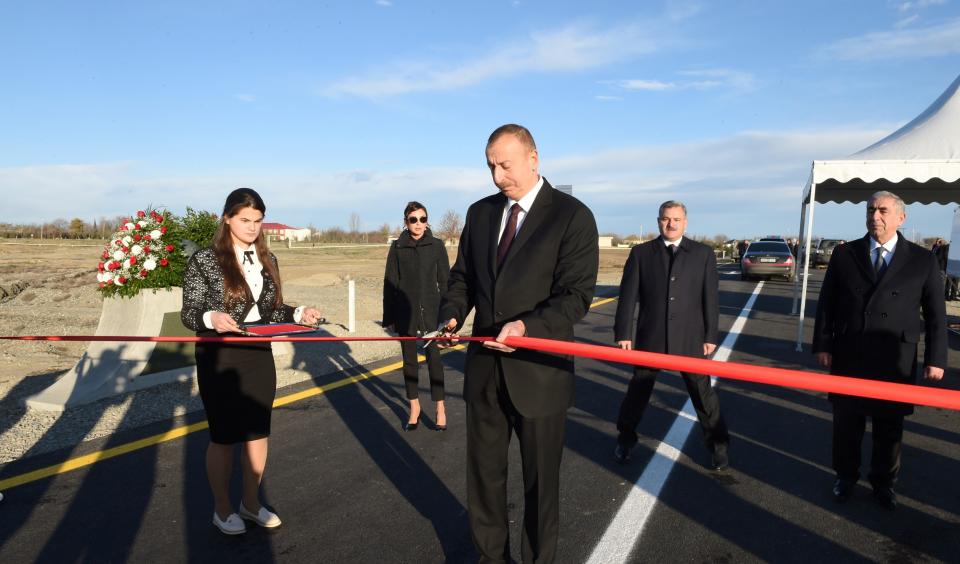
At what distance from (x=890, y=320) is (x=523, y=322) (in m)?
2.54

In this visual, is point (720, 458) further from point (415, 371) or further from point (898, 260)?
point (415, 371)

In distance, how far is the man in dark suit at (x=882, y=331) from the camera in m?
3.84

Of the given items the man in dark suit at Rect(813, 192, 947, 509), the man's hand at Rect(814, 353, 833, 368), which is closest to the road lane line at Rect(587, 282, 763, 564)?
the man in dark suit at Rect(813, 192, 947, 509)

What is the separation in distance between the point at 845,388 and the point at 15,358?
9373 millimetres

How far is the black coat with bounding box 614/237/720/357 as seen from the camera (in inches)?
184

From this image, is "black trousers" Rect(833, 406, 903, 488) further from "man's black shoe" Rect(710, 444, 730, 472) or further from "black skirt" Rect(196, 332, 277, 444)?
"black skirt" Rect(196, 332, 277, 444)

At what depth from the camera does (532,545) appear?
290cm

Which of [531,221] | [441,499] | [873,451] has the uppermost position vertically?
[531,221]

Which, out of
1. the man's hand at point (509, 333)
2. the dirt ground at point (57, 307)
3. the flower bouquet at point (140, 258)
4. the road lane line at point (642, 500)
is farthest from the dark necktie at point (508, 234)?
the dirt ground at point (57, 307)

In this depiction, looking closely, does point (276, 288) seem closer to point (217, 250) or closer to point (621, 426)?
point (217, 250)

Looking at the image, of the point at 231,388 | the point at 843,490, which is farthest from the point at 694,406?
the point at 231,388

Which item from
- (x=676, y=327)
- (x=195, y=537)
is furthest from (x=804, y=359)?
(x=195, y=537)

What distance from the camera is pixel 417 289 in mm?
5492

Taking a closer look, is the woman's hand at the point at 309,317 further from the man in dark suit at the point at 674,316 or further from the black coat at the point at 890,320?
the black coat at the point at 890,320
